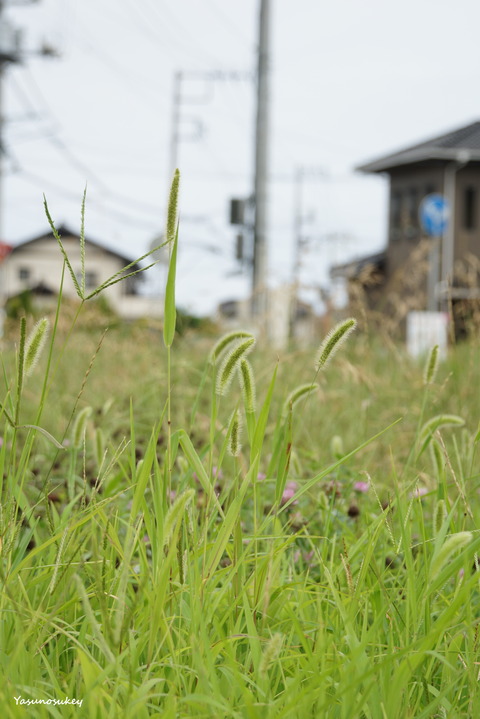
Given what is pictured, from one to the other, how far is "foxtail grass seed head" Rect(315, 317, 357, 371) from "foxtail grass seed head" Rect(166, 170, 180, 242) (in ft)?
1.07

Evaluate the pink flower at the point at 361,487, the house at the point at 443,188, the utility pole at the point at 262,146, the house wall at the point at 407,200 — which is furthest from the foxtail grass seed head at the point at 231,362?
the house wall at the point at 407,200

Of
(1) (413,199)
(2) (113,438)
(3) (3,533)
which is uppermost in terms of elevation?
(1) (413,199)

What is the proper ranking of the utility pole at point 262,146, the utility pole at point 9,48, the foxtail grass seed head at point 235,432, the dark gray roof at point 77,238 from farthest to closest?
the dark gray roof at point 77,238
the utility pole at point 9,48
the utility pole at point 262,146
the foxtail grass seed head at point 235,432

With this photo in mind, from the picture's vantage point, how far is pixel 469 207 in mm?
34219

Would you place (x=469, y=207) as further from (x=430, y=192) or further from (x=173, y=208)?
(x=173, y=208)

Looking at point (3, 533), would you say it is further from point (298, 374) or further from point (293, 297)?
point (293, 297)

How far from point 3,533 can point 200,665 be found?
50cm

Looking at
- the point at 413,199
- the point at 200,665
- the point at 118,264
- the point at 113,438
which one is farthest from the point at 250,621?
the point at 118,264

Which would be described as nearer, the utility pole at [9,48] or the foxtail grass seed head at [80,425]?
the foxtail grass seed head at [80,425]

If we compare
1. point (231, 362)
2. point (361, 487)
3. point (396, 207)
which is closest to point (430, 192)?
point (396, 207)

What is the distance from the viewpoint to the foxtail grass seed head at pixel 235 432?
5.92 ft

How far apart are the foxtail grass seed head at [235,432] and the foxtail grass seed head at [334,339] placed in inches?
7.0

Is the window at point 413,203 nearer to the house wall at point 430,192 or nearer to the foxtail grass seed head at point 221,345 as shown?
the house wall at point 430,192

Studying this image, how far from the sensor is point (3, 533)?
171cm
